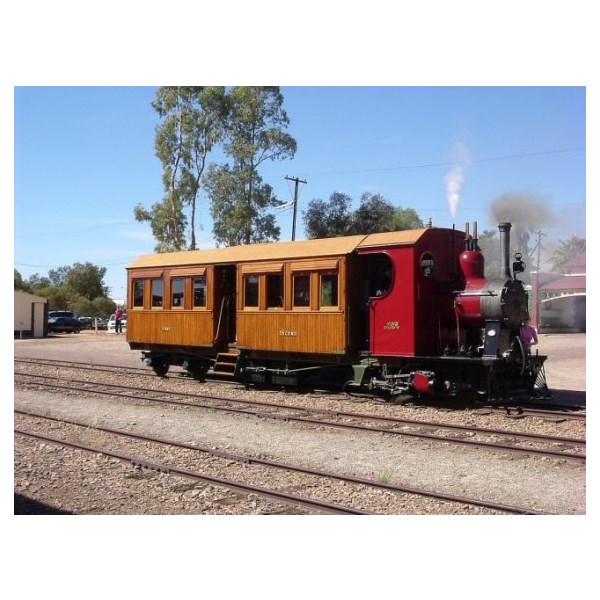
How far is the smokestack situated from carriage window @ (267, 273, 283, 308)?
475cm

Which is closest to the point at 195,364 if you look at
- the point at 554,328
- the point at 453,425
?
the point at 453,425

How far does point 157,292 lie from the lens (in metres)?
16.7

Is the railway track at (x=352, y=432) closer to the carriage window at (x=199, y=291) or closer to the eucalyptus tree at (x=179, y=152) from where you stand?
the carriage window at (x=199, y=291)

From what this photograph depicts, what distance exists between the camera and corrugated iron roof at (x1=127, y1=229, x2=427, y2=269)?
39.3ft

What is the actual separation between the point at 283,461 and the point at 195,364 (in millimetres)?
8800

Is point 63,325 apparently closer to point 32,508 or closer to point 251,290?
point 251,290

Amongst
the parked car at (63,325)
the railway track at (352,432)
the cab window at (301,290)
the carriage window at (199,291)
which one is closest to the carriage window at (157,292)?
the carriage window at (199,291)

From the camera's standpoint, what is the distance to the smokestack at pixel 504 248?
1118cm

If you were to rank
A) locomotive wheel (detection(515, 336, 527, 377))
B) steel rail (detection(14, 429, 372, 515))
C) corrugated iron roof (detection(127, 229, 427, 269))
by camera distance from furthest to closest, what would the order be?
1. corrugated iron roof (detection(127, 229, 427, 269))
2. locomotive wheel (detection(515, 336, 527, 377))
3. steel rail (detection(14, 429, 372, 515))

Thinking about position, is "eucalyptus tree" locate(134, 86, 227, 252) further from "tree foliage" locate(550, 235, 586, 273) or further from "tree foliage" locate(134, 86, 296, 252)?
"tree foliage" locate(550, 235, 586, 273)

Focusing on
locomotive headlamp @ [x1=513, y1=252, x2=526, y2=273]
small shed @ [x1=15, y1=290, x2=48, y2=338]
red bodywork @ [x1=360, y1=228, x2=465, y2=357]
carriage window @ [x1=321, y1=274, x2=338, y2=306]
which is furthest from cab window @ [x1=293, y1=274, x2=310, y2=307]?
small shed @ [x1=15, y1=290, x2=48, y2=338]

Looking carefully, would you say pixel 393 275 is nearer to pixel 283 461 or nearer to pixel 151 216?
pixel 283 461

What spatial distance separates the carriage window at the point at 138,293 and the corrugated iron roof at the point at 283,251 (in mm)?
432

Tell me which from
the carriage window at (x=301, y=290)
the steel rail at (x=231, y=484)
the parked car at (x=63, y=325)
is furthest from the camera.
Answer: the parked car at (x=63, y=325)
